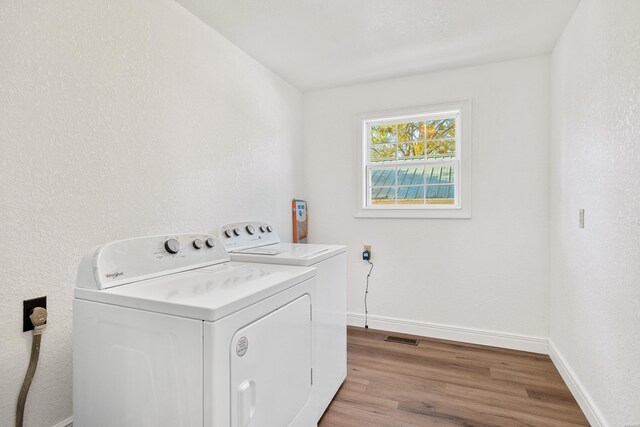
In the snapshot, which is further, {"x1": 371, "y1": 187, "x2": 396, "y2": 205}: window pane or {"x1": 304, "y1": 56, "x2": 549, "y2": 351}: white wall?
{"x1": 371, "y1": 187, "x2": 396, "y2": 205}: window pane

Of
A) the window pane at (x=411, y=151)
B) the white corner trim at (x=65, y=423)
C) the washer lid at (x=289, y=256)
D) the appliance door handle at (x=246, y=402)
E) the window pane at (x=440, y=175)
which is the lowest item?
the white corner trim at (x=65, y=423)

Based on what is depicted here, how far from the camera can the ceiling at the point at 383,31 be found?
1975 mm

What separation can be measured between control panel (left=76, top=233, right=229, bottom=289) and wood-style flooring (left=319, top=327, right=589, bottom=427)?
1.08 metres

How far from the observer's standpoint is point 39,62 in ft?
4.28

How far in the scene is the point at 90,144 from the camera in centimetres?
149

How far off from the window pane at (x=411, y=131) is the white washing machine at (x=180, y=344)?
209 cm

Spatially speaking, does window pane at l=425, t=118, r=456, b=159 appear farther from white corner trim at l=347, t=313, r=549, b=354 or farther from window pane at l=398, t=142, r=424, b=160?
white corner trim at l=347, t=313, r=549, b=354

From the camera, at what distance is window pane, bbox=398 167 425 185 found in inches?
120

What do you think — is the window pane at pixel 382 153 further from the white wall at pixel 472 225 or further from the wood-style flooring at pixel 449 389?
the wood-style flooring at pixel 449 389

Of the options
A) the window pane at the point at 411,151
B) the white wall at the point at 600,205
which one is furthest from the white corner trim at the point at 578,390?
the window pane at the point at 411,151

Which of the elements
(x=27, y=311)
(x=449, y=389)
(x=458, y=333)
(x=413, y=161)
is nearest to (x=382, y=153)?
(x=413, y=161)

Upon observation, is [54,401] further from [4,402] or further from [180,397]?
[180,397]

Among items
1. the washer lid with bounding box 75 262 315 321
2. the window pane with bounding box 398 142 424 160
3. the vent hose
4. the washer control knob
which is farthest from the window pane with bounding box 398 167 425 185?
the vent hose

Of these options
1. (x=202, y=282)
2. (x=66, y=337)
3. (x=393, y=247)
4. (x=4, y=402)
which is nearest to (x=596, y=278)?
(x=393, y=247)
